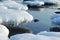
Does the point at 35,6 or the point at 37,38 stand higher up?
the point at 37,38

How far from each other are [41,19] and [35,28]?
2.67 ft

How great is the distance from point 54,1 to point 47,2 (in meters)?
0.36

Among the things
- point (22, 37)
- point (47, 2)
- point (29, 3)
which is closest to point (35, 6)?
point (29, 3)

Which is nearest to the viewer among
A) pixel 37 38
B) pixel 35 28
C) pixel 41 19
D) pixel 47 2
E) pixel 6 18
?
pixel 37 38

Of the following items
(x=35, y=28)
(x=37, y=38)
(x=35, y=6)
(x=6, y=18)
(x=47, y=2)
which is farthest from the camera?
(x=47, y=2)

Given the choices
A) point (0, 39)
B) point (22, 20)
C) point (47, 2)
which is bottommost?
point (47, 2)

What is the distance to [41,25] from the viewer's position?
13.3ft

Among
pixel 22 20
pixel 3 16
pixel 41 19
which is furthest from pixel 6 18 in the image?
pixel 41 19

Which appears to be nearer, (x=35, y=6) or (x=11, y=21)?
(x=11, y=21)

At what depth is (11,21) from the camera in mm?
3004

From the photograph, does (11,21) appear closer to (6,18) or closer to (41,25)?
(6,18)

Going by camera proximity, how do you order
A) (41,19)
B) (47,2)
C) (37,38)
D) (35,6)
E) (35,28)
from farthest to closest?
1. (47,2)
2. (35,6)
3. (41,19)
4. (35,28)
5. (37,38)

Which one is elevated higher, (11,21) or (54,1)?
(11,21)

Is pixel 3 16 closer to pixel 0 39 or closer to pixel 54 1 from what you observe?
pixel 0 39
